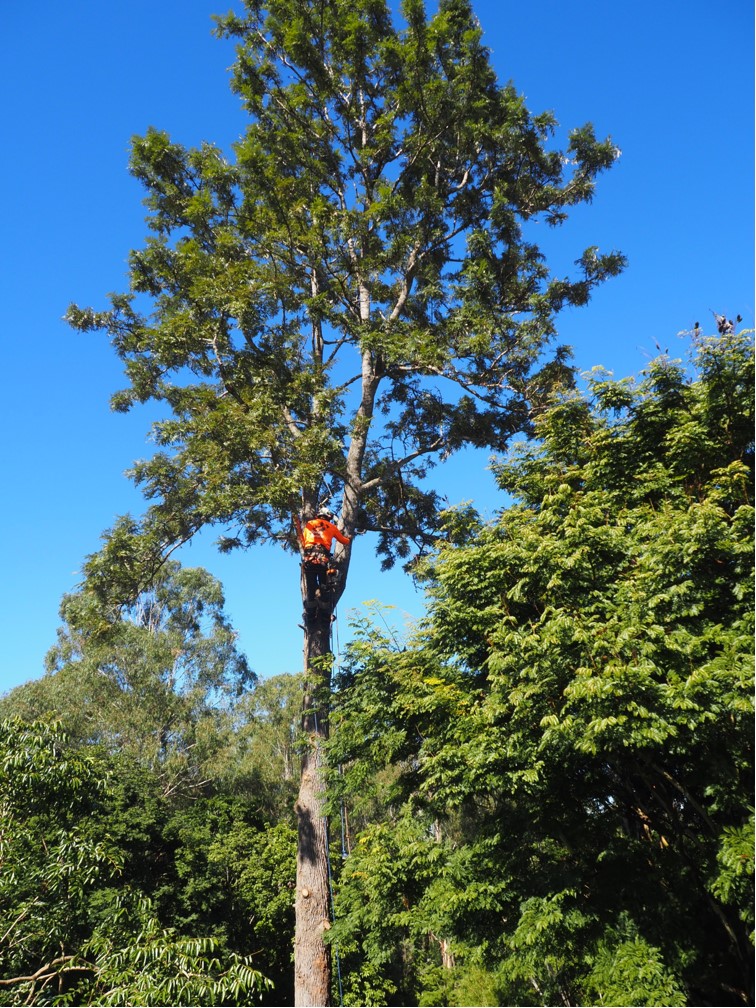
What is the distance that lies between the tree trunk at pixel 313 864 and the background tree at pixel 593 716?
0.98 ft

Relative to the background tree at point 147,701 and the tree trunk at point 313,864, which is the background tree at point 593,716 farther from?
the background tree at point 147,701

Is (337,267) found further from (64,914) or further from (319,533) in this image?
(64,914)

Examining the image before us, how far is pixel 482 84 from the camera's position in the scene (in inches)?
382

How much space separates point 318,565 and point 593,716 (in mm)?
4919

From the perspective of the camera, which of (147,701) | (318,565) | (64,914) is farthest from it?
(147,701)

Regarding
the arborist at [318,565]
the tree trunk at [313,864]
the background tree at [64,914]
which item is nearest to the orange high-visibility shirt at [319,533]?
the arborist at [318,565]

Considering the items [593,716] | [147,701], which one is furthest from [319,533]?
[147,701]

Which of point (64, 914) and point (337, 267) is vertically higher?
point (337, 267)

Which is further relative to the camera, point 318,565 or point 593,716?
point 318,565

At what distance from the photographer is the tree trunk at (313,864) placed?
7160 mm

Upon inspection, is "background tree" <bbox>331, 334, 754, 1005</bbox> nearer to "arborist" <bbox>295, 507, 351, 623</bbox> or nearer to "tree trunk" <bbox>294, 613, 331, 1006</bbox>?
"tree trunk" <bbox>294, 613, 331, 1006</bbox>

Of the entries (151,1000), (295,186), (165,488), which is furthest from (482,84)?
(151,1000)

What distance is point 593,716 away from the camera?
4508 millimetres

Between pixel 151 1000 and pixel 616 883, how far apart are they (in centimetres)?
407
